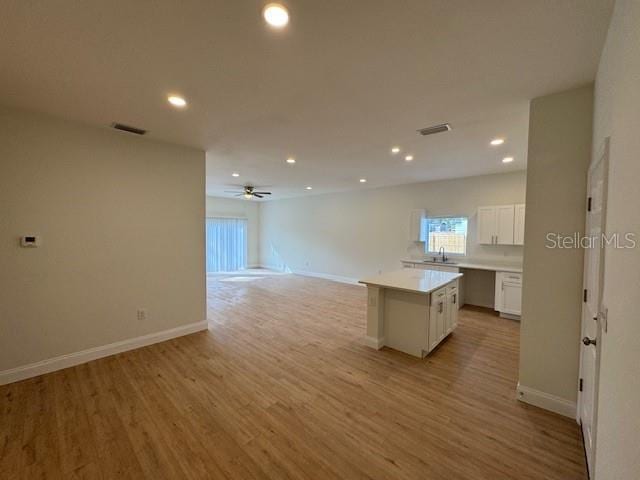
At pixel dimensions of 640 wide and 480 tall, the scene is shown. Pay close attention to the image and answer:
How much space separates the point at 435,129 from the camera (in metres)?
2.93

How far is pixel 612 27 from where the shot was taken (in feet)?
4.53

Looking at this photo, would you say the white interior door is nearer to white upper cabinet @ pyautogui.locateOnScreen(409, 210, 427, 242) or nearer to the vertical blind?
white upper cabinet @ pyautogui.locateOnScreen(409, 210, 427, 242)

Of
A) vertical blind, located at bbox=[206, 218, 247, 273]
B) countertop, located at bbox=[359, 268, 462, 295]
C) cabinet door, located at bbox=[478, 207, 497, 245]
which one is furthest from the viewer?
vertical blind, located at bbox=[206, 218, 247, 273]

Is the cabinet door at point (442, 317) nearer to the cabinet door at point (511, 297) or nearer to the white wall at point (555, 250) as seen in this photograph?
the white wall at point (555, 250)

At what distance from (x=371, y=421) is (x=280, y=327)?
2.22m

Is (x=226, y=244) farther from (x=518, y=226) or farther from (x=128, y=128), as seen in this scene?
(x=518, y=226)

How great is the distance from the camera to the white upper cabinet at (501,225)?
15.3 ft

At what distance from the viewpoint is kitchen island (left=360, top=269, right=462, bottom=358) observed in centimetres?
306

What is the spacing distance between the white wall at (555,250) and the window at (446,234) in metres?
Result: 3.56

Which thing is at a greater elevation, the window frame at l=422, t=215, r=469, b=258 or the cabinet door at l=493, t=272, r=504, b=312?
the window frame at l=422, t=215, r=469, b=258

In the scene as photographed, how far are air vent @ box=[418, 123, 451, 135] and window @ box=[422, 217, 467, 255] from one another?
3177mm

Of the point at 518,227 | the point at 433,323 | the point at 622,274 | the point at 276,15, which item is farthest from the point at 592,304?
the point at 518,227

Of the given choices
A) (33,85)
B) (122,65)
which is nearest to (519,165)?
(122,65)

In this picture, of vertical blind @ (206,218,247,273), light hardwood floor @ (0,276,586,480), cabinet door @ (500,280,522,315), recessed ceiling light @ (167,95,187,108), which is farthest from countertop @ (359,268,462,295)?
vertical blind @ (206,218,247,273)
